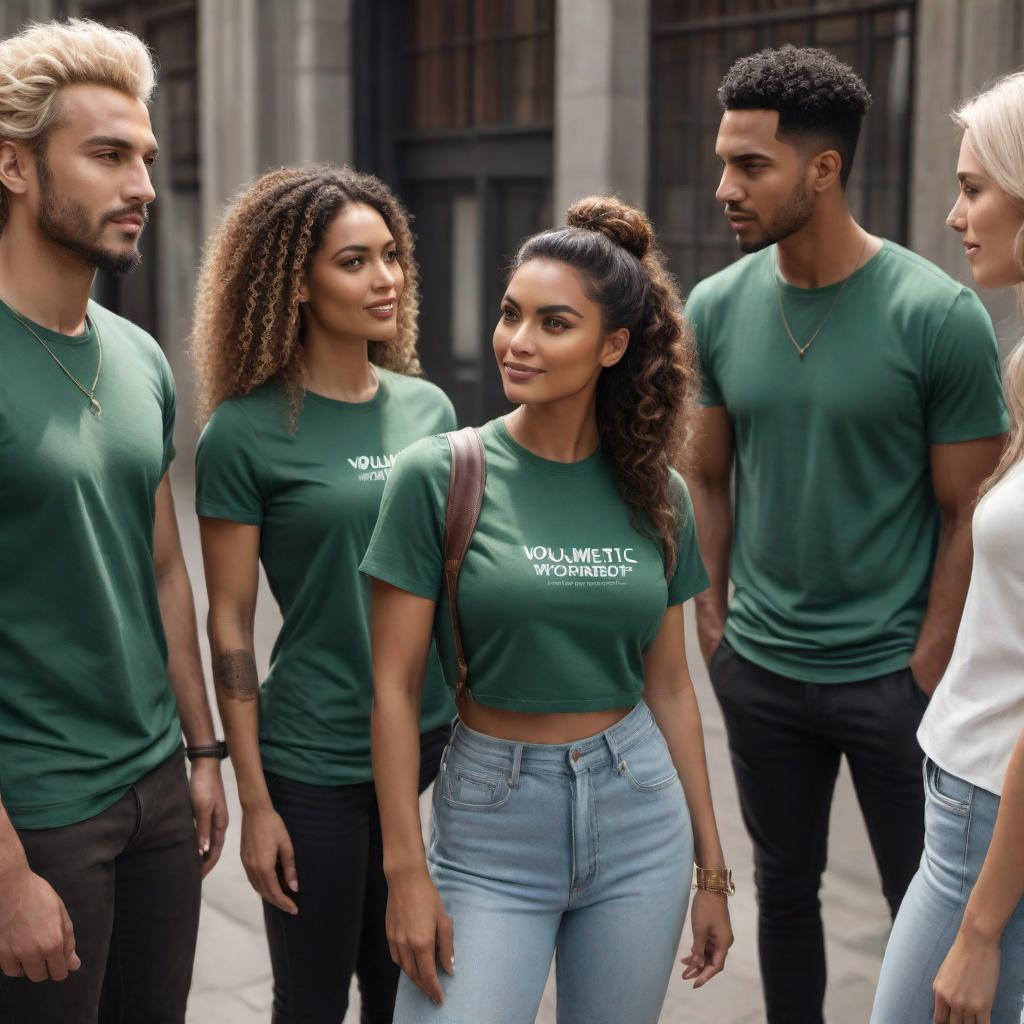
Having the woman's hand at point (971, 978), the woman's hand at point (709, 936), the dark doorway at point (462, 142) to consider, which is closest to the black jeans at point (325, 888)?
the woman's hand at point (709, 936)

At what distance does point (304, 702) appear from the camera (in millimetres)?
3057

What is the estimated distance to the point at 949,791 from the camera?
256cm

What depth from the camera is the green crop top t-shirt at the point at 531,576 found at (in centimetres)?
258

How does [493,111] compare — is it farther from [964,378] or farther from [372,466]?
[372,466]

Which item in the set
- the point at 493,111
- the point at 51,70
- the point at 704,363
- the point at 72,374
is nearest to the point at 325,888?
the point at 72,374

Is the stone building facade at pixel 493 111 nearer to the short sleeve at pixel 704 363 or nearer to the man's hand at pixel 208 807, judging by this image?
the short sleeve at pixel 704 363

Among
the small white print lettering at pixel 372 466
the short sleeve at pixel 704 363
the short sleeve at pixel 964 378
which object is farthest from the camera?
the short sleeve at pixel 704 363

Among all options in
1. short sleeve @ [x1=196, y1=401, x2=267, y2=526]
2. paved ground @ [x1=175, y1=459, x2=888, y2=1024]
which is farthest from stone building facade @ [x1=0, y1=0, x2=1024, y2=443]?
short sleeve @ [x1=196, y1=401, x2=267, y2=526]

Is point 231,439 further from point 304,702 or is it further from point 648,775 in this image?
point 648,775

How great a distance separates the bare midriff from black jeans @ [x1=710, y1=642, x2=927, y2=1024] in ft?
3.04

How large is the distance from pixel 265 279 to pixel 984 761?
1760mm

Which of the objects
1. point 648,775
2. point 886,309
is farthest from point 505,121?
point 648,775

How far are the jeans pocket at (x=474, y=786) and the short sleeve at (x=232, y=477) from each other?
72 cm

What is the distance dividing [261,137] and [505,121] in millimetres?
2422
